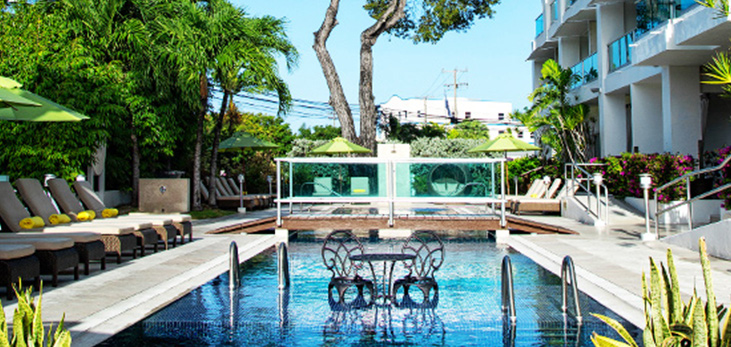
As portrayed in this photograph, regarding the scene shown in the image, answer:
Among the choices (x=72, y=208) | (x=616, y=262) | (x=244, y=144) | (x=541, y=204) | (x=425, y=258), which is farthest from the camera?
(x=244, y=144)

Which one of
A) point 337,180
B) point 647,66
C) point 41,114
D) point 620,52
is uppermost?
point 620,52

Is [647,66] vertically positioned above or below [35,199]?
above

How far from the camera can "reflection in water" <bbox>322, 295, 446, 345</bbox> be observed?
6.25 metres

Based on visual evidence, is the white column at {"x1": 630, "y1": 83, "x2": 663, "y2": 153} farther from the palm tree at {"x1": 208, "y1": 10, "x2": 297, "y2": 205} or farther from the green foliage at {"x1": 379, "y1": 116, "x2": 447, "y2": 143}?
the green foliage at {"x1": 379, "y1": 116, "x2": 447, "y2": 143}

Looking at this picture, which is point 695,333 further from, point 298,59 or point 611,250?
point 298,59

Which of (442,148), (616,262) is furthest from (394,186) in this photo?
(442,148)

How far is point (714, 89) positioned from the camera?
20.1m

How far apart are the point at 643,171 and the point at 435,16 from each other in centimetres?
1350

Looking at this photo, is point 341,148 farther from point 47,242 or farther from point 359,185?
point 47,242

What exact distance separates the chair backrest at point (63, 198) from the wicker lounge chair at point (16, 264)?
4837 mm

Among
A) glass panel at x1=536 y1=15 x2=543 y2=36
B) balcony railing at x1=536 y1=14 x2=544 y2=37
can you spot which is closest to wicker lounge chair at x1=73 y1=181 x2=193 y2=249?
balcony railing at x1=536 y1=14 x2=544 y2=37

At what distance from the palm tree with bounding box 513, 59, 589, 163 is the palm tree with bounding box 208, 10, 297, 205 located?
9384 mm

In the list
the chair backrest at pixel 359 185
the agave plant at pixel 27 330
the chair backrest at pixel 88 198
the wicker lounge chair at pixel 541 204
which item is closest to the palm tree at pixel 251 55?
the chair backrest at pixel 359 185

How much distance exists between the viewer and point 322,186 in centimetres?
1599
